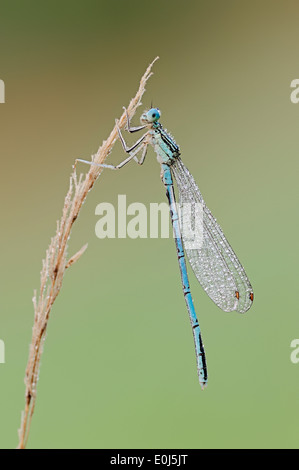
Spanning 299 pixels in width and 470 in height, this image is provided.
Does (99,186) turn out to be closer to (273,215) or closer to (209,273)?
(273,215)

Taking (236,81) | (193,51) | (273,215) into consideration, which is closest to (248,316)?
(273,215)

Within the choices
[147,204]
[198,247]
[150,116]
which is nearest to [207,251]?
[198,247]

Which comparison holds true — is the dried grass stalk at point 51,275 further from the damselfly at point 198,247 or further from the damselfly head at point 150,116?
the damselfly at point 198,247

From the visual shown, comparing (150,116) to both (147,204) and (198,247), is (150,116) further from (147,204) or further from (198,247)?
(147,204)

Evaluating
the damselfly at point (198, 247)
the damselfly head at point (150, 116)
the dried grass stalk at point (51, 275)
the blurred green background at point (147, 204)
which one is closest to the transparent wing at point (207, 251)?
the damselfly at point (198, 247)

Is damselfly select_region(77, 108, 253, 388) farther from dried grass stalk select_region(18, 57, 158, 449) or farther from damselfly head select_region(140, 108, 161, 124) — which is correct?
dried grass stalk select_region(18, 57, 158, 449)
